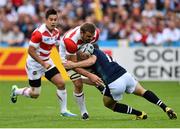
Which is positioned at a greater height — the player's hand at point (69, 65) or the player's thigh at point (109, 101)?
the player's hand at point (69, 65)

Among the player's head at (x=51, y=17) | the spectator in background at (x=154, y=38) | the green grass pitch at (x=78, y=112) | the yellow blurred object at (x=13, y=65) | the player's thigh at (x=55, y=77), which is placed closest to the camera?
the green grass pitch at (x=78, y=112)

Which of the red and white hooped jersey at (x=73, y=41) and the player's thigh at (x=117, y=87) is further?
the red and white hooped jersey at (x=73, y=41)

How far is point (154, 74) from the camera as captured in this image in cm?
2478

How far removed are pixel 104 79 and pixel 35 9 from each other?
15.4m

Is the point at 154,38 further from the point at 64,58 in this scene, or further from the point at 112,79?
the point at 112,79

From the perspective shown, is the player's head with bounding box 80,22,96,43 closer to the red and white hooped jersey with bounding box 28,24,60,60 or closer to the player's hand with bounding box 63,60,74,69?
the player's hand with bounding box 63,60,74,69

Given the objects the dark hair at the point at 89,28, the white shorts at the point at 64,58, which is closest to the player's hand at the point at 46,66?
the white shorts at the point at 64,58

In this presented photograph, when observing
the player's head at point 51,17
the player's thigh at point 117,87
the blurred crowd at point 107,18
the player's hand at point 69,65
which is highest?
the player's head at point 51,17

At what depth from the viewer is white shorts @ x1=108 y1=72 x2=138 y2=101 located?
13234 mm

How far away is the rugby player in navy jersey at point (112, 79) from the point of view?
1323 cm

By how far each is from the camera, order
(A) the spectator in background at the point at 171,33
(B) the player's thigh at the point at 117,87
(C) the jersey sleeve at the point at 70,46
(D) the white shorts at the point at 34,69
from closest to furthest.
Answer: (B) the player's thigh at the point at 117,87
(C) the jersey sleeve at the point at 70,46
(D) the white shorts at the point at 34,69
(A) the spectator in background at the point at 171,33

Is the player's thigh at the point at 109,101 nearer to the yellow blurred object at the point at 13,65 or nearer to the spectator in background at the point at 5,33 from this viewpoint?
the yellow blurred object at the point at 13,65

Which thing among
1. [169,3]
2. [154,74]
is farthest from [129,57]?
[169,3]

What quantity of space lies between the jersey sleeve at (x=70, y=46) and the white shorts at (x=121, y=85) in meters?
0.98
